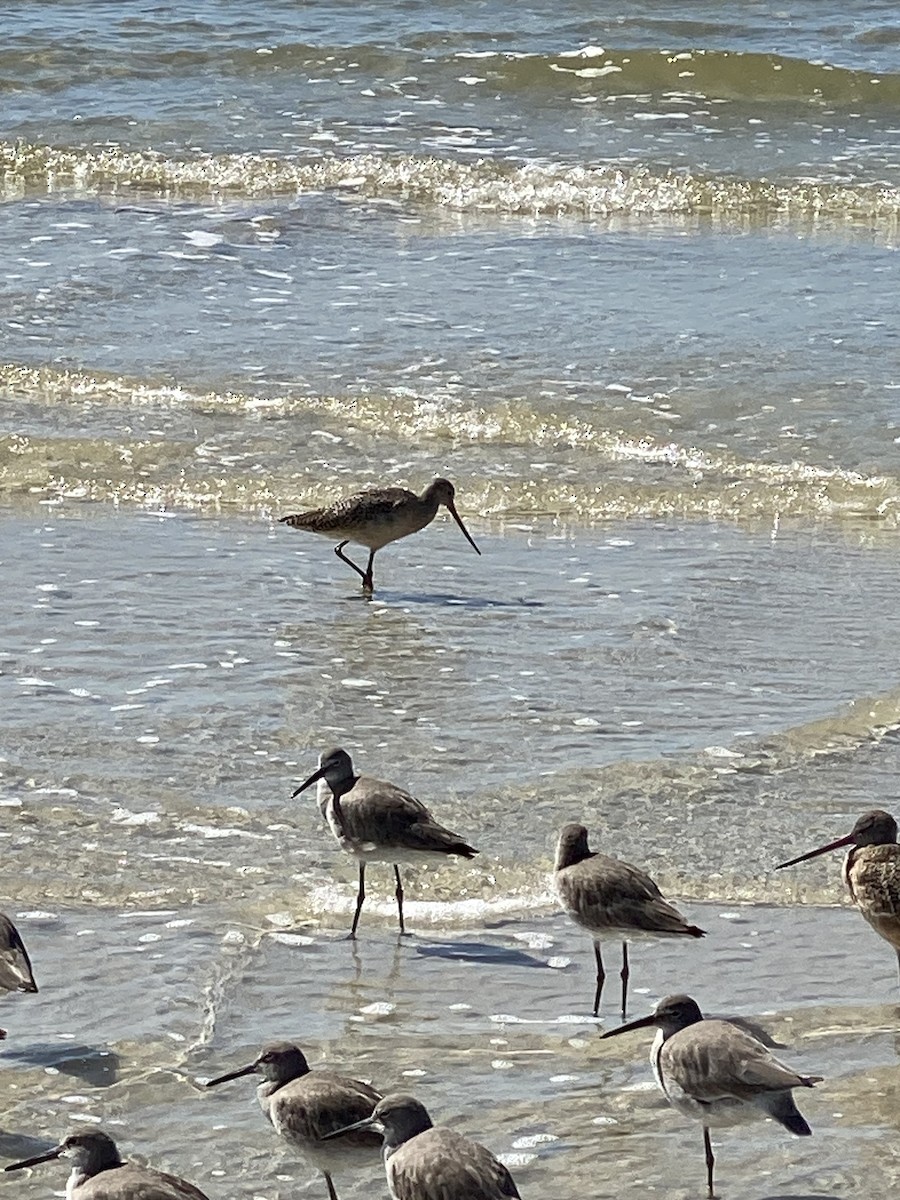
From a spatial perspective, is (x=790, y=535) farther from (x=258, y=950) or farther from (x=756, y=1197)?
(x=756, y=1197)

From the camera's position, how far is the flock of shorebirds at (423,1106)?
4.66 m

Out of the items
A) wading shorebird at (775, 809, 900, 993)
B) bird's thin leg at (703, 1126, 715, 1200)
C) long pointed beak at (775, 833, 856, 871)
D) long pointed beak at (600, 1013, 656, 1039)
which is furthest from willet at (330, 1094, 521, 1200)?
long pointed beak at (775, 833, 856, 871)

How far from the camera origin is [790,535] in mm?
10492

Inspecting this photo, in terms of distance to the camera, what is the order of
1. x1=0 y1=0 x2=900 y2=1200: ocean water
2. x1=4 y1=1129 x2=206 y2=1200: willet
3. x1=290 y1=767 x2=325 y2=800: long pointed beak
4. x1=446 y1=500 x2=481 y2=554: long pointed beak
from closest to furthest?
1. x1=4 y1=1129 x2=206 y2=1200: willet
2. x1=0 y1=0 x2=900 y2=1200: ocean water
3. x1=290 y1=767 x2=325 y2=800: long pointed beak
4. x1=446 y1=500 x2=481 y2=554: long pointed beak

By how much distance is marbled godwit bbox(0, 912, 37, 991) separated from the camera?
5.64 m

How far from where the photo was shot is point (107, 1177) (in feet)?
15.3

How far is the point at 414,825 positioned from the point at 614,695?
198 centimetres

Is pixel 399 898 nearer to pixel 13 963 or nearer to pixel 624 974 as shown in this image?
pixel 624 974

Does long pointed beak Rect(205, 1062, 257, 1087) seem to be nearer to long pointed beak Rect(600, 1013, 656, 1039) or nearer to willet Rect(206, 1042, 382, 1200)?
willet Rect(206, 1042, 382, 1200)

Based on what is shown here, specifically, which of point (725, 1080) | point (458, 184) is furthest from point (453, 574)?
point (458, 184)

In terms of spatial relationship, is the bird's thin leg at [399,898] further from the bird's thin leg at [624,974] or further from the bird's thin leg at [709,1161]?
the bird's thin leg at [709,1161]

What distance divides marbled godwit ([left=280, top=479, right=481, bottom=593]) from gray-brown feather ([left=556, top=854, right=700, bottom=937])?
12.8 ft

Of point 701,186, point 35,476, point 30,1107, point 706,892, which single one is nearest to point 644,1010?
point 706,892

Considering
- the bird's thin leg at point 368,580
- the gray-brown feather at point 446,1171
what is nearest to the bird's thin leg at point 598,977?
the gray-brown feather at point 446,1171
